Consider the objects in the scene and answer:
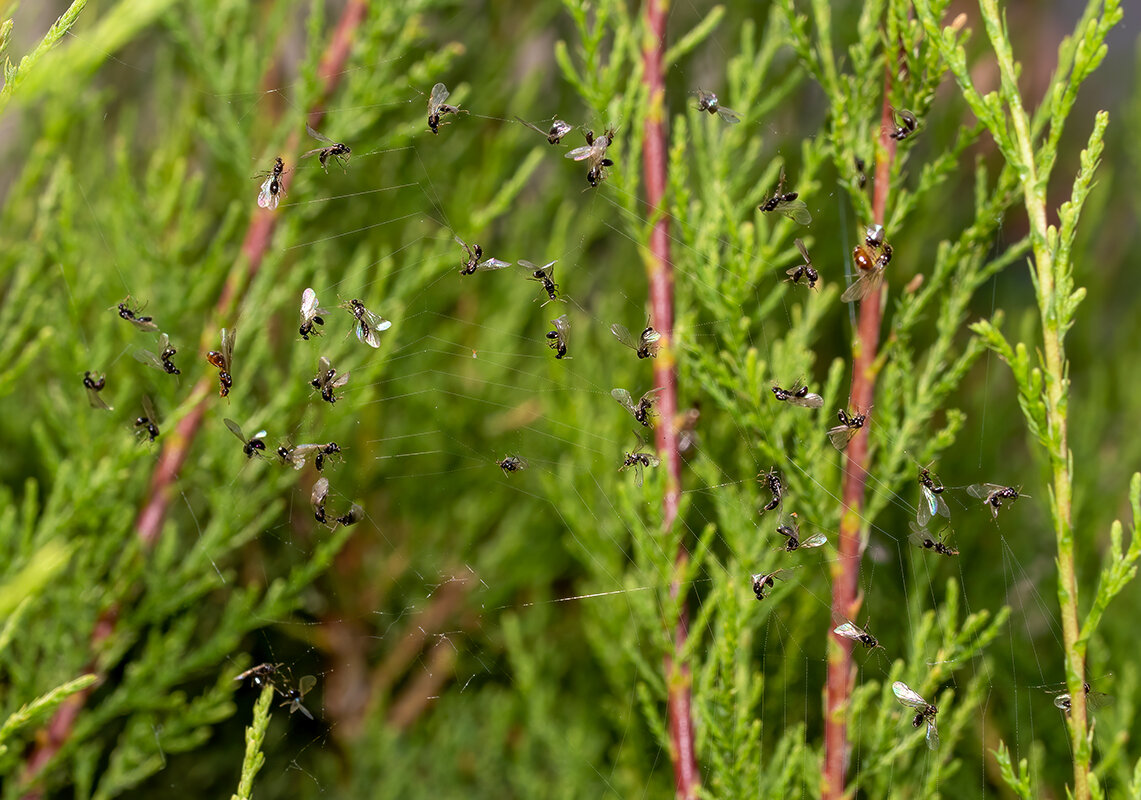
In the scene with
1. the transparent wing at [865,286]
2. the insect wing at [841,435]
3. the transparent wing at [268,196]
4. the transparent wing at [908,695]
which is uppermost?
the transparent wing at [268,196]

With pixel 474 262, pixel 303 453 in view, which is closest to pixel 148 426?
pixel 303 453

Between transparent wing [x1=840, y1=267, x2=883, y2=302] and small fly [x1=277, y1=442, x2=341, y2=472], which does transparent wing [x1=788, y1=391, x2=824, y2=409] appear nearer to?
transparent wing [x1=840, y1=267, x2=883, y2=302]

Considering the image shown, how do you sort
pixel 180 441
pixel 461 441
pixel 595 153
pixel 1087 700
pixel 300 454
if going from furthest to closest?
1. pixel 461 441
2. pixel 180 441
3. pixel 300 454
4. pixel 595 153
5. pixel 1087 700

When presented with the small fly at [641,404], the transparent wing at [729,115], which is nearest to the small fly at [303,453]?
the small fly at [641,404]

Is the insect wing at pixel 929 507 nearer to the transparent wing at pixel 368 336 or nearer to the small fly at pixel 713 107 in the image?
the small fly at pixel 713 107

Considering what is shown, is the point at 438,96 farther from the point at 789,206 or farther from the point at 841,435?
the point at 841,435

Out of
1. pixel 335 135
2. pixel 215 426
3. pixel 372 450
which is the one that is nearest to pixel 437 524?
pixel 372 450
